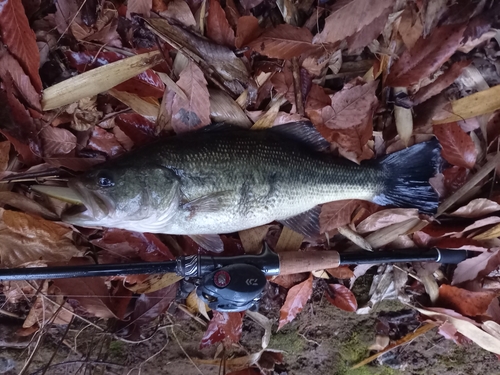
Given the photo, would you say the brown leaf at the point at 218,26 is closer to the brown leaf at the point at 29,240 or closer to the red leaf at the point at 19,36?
the red leaf at the point at 19,36

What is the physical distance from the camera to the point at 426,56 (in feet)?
5.84

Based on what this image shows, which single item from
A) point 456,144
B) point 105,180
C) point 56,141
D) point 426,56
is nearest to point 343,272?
point 456,144

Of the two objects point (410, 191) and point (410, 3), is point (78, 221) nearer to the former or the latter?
point (410, 191)

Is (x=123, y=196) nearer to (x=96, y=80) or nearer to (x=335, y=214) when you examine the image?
(x=96, y=80)

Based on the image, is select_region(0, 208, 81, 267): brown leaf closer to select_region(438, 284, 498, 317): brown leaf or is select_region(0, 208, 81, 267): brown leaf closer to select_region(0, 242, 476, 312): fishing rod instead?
select_region(0, 242, 476, 312): fishing rod

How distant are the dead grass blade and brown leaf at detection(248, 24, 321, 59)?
438 millimetres

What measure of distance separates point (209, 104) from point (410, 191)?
→ 104 centimetres

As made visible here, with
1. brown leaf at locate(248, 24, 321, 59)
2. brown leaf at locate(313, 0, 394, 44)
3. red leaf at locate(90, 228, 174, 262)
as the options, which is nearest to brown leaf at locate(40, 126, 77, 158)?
red leaf at locate(90, 228, 174, 262)

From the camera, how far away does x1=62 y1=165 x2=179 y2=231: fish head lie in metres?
1.59

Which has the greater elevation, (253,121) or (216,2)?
(216,2)

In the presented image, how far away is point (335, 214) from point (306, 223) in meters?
0.15

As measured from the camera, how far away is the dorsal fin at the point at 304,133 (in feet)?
6.18

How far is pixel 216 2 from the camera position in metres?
1.68

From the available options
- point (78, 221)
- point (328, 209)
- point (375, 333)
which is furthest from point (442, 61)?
point (78, 221)
